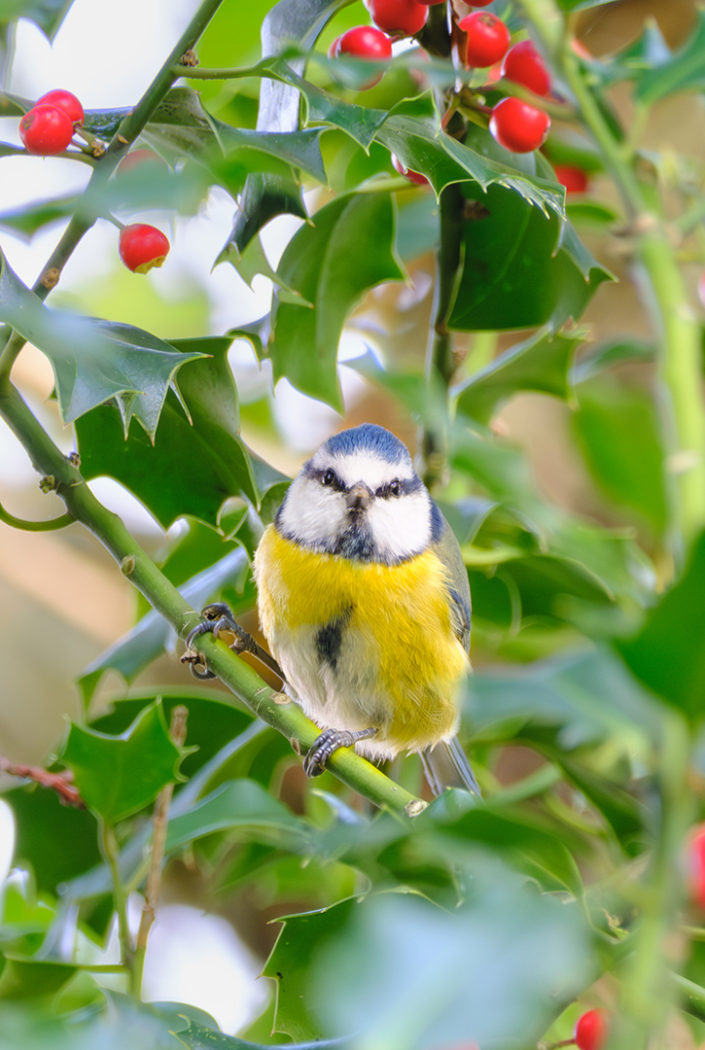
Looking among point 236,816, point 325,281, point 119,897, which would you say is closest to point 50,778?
point 119,897

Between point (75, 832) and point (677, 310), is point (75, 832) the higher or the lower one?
the lower one

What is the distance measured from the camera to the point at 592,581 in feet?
3.85

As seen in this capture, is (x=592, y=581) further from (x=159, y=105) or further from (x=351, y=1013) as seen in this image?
(x=351, y=1013)

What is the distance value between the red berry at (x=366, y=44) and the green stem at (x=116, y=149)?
212 mm

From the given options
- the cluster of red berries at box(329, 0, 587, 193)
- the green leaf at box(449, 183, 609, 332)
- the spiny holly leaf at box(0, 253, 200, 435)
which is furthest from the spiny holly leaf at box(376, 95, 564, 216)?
the spiny holly leaf at box(0, 253, 200, 435)

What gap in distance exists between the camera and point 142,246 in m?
0.89

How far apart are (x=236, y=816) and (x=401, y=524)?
57 cm

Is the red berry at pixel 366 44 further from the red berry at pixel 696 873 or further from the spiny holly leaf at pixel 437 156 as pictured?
the red berry at pixel 696 873

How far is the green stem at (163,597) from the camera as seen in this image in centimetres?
80

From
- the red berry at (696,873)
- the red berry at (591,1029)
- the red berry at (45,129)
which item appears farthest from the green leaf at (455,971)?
the red berry at (45,129)

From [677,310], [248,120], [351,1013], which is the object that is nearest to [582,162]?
[248,120]

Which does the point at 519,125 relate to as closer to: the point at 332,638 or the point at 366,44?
the point at 366,44

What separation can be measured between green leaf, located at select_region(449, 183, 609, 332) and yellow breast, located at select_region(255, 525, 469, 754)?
12.5 inches

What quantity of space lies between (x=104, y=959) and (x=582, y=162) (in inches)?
45.2
